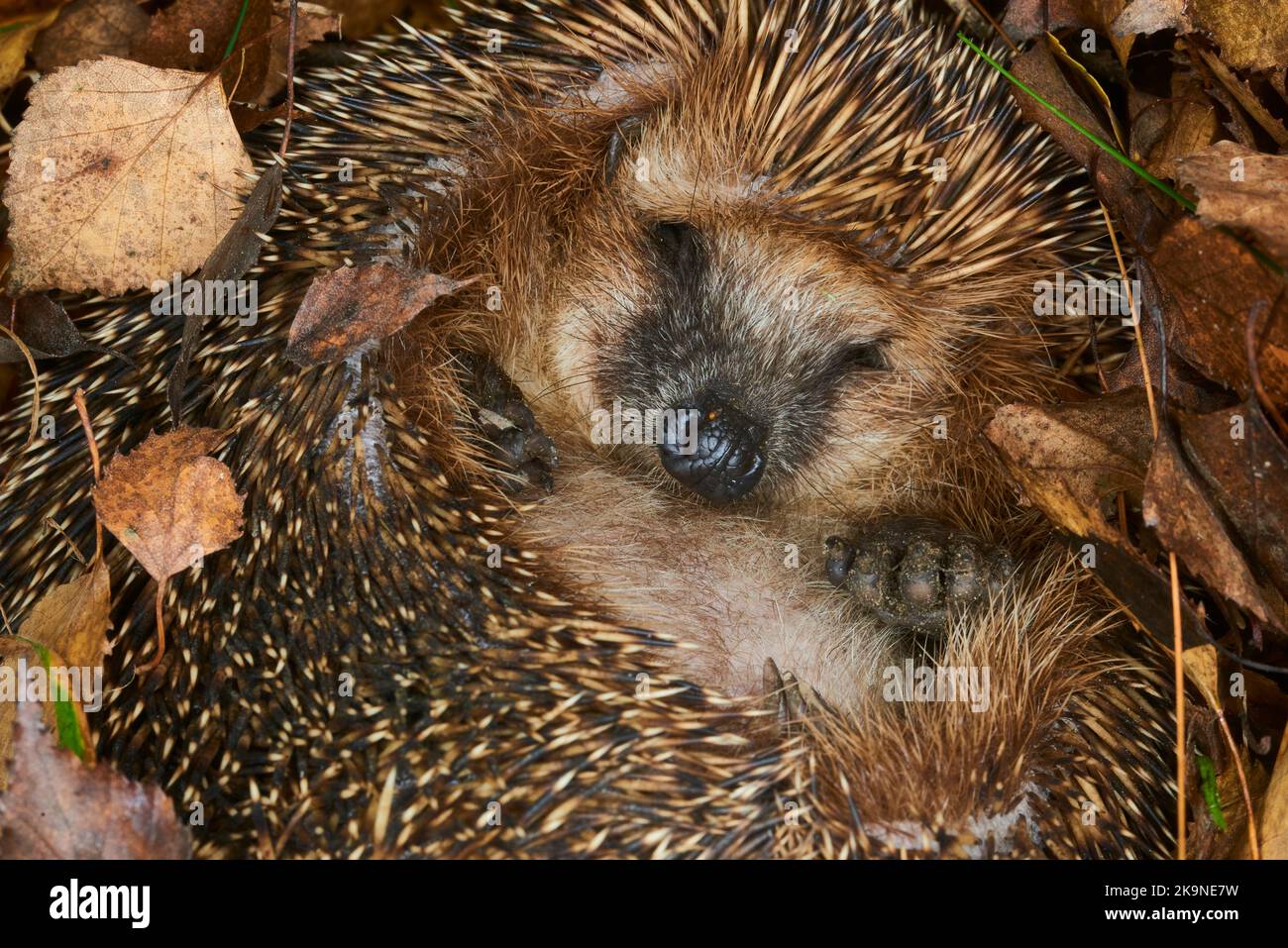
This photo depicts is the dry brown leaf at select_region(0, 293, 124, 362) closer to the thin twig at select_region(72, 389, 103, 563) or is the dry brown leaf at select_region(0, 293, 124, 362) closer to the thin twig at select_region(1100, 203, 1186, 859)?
the thin twig at select_region(72, 389, 103, 563)

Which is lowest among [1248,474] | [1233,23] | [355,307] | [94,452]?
[1248,474]

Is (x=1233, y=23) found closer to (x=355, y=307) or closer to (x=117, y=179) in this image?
(x=355, y=307)

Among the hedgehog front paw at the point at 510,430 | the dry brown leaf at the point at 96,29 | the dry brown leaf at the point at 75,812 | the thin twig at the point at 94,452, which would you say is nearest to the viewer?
the dry brown leaf at the point at 75,812

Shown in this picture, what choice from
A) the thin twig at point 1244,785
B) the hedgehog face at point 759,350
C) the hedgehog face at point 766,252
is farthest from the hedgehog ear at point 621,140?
the thin twig at point 1244,785

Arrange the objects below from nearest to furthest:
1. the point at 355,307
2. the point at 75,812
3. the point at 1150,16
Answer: the point at 75,812, the point at 355,307, the point at 1150,16

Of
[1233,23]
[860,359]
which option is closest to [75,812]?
[860,359]

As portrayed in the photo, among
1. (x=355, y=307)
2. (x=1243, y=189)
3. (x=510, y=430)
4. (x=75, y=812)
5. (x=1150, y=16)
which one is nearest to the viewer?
(x=75, y=812)

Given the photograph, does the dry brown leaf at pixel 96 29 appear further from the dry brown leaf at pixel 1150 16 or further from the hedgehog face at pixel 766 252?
the dry brown leaf at pixel 1150 16
